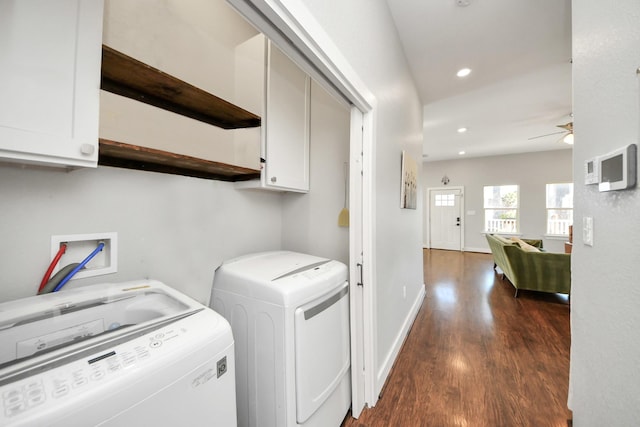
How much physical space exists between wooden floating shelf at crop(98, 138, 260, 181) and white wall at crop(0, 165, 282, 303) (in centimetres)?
4

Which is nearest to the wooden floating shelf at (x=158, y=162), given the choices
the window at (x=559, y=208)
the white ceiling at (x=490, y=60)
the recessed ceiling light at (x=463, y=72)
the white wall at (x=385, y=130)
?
the white wall at (x=385, y=130)

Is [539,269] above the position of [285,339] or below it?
below

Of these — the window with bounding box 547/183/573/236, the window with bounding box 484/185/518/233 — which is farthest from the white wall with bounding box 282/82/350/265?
the window with bounding box 547/183/573/236

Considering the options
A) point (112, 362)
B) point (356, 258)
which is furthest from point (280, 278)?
point (112, 362)

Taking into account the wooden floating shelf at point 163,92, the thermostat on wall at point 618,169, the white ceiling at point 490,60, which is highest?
the white ceiling at point 490,60

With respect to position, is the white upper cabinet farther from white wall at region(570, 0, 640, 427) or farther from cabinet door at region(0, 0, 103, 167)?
white wall at region(570, 0, 640, 427)

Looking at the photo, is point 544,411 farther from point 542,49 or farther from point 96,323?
point 542,49

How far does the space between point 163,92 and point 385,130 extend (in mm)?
1423

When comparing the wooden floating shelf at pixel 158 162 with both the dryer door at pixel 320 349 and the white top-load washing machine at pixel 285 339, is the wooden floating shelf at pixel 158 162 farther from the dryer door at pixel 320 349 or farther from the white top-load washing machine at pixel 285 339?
the dryer door at pixel 320 349

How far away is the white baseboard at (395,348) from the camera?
1.74 metres

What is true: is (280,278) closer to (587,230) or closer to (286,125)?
(286,125)

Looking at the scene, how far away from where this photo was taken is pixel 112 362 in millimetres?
571

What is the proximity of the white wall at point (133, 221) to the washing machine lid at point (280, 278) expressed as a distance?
8.3 inches

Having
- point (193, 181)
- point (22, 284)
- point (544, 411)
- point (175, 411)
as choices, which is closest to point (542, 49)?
point (544, 411)
